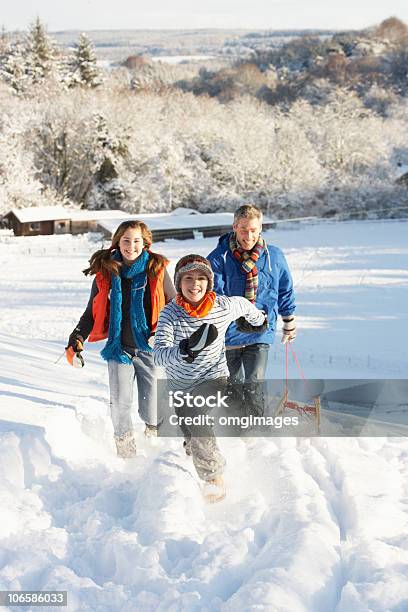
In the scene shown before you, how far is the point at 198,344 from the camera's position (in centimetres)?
358

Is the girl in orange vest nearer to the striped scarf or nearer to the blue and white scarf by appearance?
the blue and white scarf

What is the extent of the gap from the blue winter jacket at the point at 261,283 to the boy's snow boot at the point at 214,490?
114 cm

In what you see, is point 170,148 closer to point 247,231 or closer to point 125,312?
point 247,231

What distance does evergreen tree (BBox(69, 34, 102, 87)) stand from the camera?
180 ft

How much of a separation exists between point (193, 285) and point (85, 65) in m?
56.6

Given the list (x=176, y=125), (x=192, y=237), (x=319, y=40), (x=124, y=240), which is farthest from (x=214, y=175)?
(x=319, y=40)

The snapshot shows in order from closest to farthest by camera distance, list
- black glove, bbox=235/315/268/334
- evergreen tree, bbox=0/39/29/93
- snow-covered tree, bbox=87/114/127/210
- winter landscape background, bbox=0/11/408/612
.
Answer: winter landscape background, bbox=0/11/408/612, black glove, bbox=235/315/268/334, snow-covered tree, bbox=87/114/127/210, evergreen tree, bbox=0/39/29/93

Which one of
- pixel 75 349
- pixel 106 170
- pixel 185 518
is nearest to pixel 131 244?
pixel 75 349

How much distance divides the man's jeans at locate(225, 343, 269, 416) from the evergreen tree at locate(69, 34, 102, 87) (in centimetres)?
5398

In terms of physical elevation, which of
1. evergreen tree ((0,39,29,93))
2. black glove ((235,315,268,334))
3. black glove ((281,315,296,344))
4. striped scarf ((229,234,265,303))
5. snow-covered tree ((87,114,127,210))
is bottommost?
snow-covered tree ((87,114,127,210))

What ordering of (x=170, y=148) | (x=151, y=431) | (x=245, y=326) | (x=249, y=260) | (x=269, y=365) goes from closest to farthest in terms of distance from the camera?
(x=245, y=326), (x=249, y=260), (x=151, y=431), (x=269, y=365), (x=170, y=148)

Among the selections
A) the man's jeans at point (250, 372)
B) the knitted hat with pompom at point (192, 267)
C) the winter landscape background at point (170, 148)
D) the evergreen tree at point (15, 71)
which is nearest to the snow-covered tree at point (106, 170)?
the winter landscape background at point (170, 148)

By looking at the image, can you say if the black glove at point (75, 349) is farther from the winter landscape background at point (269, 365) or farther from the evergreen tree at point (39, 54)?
the evergreen tree at point (39, 54)

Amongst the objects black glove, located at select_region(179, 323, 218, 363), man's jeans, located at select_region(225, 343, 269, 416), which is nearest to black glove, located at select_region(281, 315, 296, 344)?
man's jeans, located at select_region(225, 343, 269, 416)
